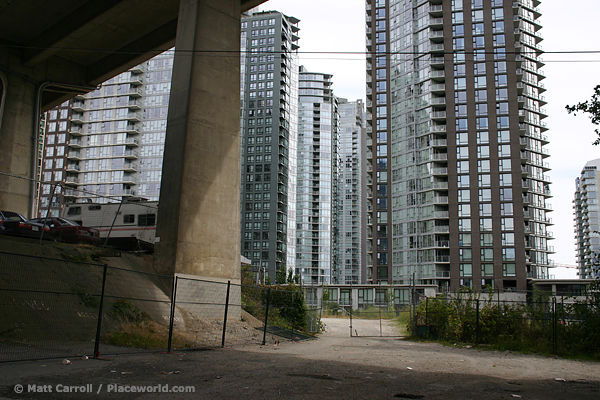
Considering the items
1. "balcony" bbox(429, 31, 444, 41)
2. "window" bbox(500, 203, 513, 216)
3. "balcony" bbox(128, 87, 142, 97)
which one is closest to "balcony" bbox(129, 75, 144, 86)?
"balcony" bbox(128, 87, 142, 97)

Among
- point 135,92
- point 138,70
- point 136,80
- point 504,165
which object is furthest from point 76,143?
point 504,165

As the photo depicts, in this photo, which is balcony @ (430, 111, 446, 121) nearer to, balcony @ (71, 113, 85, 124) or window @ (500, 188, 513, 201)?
window @ (500, 188, 513, 201)

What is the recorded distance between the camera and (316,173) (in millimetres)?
168875

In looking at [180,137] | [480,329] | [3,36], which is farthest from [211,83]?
[3,36]

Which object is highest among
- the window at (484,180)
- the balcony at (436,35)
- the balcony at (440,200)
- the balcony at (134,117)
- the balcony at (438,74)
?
the balcony at (436,35)

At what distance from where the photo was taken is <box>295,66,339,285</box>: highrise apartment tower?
15971 centimetres

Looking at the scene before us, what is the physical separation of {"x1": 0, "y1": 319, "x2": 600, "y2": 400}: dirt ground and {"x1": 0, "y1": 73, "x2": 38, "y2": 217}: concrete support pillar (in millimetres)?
23135

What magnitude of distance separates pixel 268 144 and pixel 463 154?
60.4 meters

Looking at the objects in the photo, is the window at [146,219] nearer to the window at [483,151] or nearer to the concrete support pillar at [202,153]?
the concrete support pillar at [202,153]

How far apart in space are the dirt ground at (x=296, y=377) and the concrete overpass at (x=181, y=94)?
25.4 ft

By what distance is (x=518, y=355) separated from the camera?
1838cm

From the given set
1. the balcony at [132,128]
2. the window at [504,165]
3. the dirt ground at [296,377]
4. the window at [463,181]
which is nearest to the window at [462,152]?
the window at [463,181]

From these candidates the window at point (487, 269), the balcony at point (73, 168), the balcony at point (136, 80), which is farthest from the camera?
the balcony at point (73, 168)

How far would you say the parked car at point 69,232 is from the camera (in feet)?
76.6
